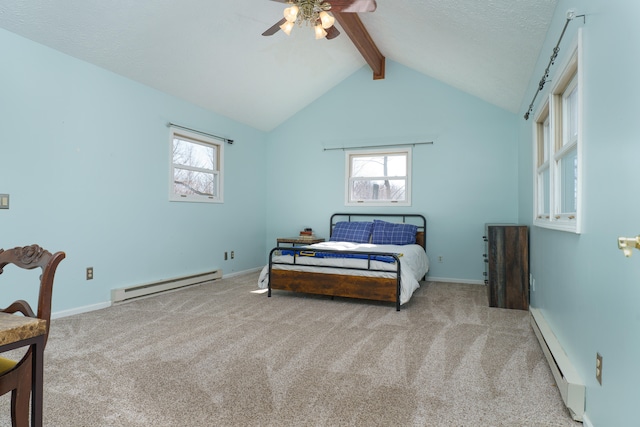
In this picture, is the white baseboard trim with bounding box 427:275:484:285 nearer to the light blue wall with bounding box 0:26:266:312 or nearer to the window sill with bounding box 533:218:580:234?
the window sill with bounding box 533:218:580:234

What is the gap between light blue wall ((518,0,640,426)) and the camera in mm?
1215

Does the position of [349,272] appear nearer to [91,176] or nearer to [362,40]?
[91,176]

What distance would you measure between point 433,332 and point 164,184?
10.9 ft

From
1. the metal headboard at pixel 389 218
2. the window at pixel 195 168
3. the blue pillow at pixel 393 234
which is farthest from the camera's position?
the metal headboard at pixel 389 218

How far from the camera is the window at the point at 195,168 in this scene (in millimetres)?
4602

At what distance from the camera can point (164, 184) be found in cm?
438

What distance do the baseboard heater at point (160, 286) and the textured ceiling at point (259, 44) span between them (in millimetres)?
2222

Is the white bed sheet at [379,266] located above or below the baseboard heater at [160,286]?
above

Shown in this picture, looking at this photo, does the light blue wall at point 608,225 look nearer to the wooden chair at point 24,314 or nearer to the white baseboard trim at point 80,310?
the wooden chair at point 24,314

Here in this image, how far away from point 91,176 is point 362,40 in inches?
135

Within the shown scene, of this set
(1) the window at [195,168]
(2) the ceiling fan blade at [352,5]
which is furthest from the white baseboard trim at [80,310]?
(2) the ceiling fan blade at [352,5]

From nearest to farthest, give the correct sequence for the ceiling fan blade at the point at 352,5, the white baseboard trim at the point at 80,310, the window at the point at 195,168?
1. the ceiling fan blade at the point at 352,5
2. the white baseboard trim at the point at 80,310
3. the window at the point at 195,168

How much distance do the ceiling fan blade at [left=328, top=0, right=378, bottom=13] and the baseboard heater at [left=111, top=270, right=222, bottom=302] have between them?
3.30m

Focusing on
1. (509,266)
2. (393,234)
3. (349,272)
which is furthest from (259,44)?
(509,266)
